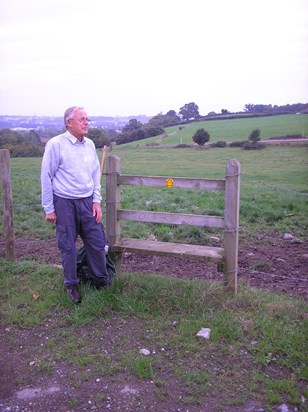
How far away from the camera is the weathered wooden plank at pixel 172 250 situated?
539 centimetres

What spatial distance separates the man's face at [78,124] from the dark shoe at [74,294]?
1755 millimetres

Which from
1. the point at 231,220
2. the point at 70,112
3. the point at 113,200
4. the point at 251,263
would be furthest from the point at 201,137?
the point at 70,112

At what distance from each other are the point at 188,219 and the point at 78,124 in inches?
66.5

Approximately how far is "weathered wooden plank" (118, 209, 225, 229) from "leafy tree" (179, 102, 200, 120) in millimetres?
61177

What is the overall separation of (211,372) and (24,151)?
1782cm

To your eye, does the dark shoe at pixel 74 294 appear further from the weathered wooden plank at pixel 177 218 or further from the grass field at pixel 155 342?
the weathered wooden plank at pixel 177 218

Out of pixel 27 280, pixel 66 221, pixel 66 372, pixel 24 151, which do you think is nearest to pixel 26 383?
pixel 66 372

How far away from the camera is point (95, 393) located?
3.79 metres

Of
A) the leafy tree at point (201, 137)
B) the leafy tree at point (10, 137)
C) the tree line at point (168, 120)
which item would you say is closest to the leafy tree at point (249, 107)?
the tree line at point (168, 120)

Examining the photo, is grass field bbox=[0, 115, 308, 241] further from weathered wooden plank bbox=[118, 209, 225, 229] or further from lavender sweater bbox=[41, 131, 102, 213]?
lavender sweater bbox=[41, 131, 102, 213]

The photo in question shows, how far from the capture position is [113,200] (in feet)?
19.4

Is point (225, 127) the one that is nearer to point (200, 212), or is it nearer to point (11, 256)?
point (200, 212)

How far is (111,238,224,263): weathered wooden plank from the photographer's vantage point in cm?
539

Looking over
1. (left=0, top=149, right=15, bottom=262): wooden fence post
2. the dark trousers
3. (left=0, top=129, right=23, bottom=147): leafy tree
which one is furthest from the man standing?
(left=0, top=129, right=23, bottom=147): leafy tree
